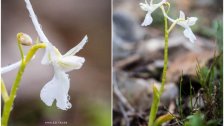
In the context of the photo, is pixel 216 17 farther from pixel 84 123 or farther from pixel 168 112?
pixel 84 123

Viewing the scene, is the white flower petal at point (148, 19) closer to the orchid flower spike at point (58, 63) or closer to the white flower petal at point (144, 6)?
the white flower petal at point (144, 6)

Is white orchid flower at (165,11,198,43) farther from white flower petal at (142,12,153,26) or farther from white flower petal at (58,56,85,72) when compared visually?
white flower petal at (58,56,85,72)

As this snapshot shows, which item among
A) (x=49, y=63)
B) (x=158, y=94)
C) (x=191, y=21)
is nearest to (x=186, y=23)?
(x=191, y=21)

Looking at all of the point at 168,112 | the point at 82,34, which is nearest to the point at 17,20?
the point at 82,34

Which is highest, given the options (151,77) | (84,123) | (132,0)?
(132,0)

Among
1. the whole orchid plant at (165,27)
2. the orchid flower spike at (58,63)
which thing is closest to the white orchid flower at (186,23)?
the whole orchid plant at (165,27)

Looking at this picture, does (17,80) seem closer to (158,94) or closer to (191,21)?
(158,94)

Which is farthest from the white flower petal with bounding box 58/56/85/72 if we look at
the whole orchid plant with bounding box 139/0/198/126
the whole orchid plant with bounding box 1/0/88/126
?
the whole orchid plant with bounding box 139/0/198/126
